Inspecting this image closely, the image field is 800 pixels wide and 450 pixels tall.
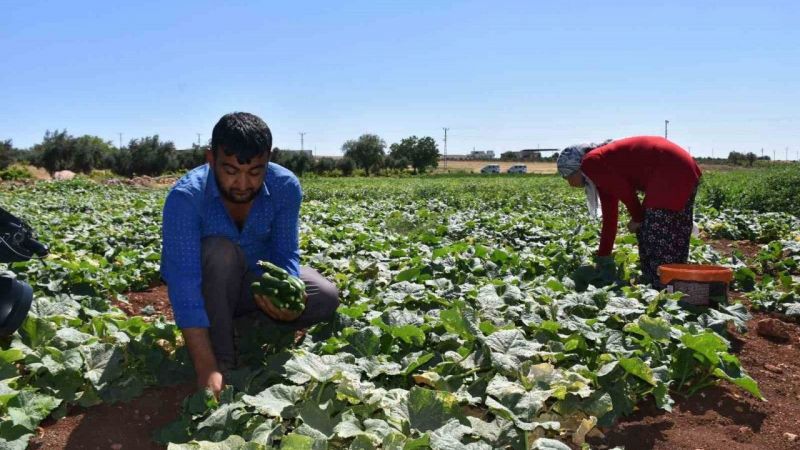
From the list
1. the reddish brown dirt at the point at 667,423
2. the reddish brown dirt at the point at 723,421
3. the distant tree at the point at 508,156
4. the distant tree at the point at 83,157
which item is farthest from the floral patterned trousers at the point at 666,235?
the distant tree at the point at 508,156

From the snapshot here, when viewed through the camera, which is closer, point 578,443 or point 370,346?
point 578,443

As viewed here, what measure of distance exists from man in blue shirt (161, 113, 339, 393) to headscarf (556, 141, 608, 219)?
281cm

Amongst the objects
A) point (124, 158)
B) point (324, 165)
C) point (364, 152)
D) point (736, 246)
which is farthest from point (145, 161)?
point (736, 246)

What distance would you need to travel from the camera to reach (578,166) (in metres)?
5.59

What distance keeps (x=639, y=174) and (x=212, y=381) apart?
12.6ft

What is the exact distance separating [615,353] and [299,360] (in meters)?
1.53

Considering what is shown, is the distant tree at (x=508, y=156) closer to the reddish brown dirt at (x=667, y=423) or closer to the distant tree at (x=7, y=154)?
the distant tree at (x=7, y=154)

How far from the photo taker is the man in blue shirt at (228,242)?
2.93m

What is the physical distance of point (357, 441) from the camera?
227 centimetres

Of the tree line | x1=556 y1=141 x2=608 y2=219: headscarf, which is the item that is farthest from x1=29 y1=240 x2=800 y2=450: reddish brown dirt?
the tree line

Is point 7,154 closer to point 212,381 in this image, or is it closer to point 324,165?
point 324,165

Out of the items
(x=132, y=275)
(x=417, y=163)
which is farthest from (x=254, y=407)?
(x=417, y=163)

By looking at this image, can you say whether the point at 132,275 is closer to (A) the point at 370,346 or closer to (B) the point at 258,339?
(B) the point at 258,339

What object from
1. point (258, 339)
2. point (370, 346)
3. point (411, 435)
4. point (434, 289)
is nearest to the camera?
point (411, 435)
